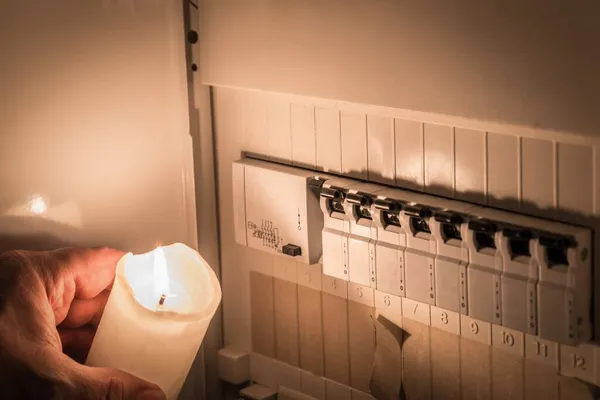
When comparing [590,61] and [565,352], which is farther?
[565,352]

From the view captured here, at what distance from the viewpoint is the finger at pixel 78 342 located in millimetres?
1679

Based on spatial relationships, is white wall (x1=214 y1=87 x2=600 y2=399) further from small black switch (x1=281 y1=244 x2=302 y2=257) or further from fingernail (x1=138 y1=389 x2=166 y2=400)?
fingernail (x1=138 y1=389 x2=166 y2=400)

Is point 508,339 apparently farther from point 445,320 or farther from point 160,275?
point 160,275

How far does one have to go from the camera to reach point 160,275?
1.53 metres

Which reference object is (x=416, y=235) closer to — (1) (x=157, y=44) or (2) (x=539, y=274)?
(2) (x=539, y=274)

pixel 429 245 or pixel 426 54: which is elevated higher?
pixel 426 54

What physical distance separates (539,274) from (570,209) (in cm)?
10

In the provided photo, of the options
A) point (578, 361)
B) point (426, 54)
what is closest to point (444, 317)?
point (578, 361)

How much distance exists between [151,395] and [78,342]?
0.90 ft

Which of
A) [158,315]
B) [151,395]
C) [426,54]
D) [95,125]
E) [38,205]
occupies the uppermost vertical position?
[426,54]

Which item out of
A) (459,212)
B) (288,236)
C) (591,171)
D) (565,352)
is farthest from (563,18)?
(288,236)

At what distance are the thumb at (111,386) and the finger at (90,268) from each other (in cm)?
21

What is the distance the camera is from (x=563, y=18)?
4.19ft

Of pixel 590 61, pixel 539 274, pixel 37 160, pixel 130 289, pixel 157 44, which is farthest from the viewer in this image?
pixel 157 44
